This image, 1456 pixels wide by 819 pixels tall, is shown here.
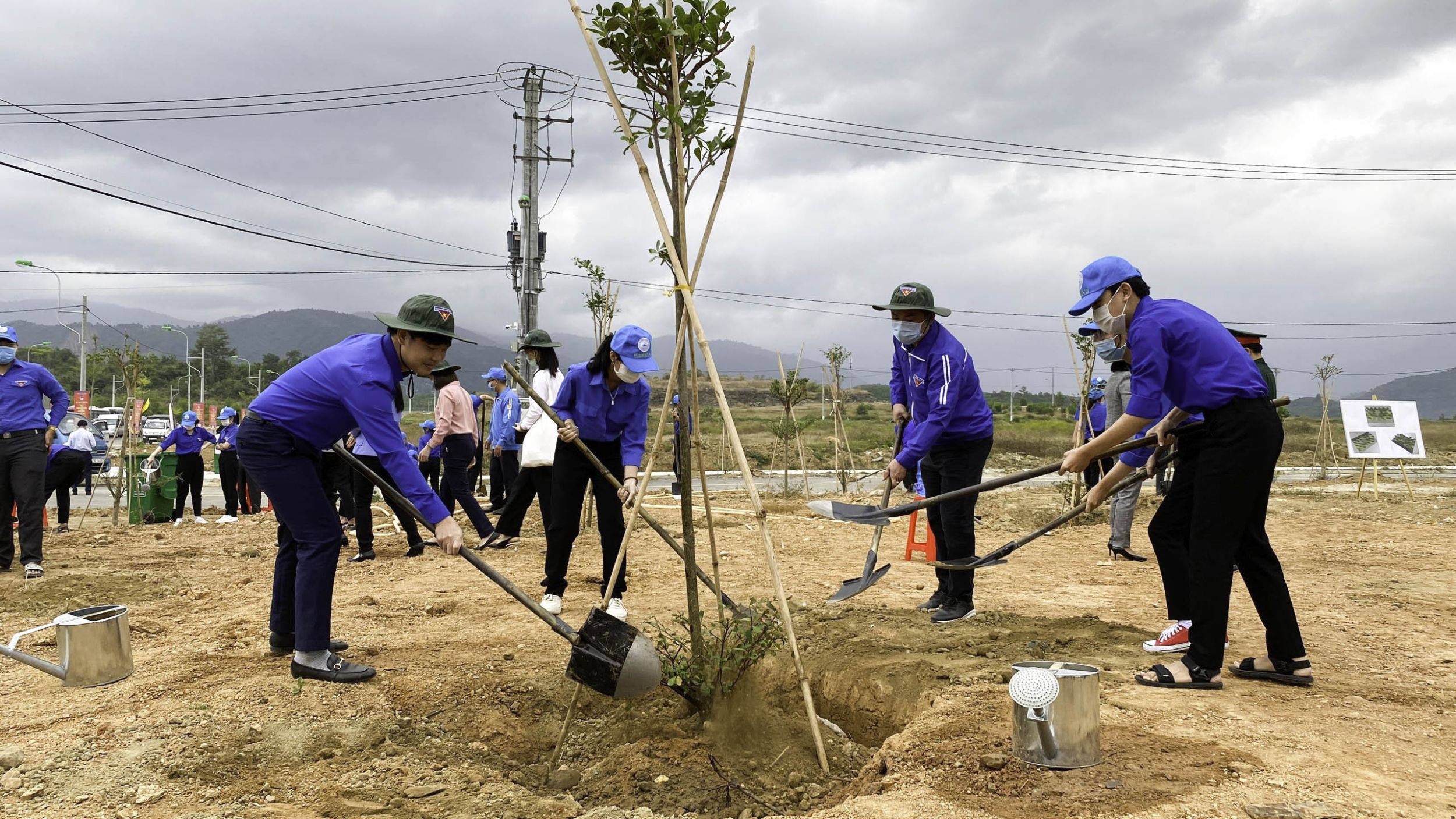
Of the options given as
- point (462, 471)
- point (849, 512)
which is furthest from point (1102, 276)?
point (462, 471)

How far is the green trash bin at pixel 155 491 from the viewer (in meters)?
11.4

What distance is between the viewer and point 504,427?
9.19 meters

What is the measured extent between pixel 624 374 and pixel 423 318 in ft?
4.18

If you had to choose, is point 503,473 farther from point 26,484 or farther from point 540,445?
point 26,484

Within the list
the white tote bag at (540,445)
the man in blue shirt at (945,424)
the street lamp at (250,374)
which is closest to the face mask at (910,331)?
the man in blue shirt at (945,424)

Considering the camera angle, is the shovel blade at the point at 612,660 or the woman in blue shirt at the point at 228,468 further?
the woman in blue shirt at the point at 228,468

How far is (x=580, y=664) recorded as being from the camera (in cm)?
332

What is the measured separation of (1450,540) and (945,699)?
27.0 ft

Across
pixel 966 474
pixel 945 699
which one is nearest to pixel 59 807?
pixel 945 699

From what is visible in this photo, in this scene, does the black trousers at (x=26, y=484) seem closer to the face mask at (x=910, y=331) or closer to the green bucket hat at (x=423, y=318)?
the green bucket hat at (x=423, y=318)

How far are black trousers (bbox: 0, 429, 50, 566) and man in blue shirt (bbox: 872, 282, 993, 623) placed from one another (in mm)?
6357

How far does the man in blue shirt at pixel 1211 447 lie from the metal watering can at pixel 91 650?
435 cm

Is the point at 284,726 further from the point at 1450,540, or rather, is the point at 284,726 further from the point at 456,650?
the point at 1450,540

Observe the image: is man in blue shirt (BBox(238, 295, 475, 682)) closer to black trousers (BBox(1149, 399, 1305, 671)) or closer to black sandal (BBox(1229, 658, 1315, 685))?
black trousers (BBox(1149, 399, 1305, 671))
